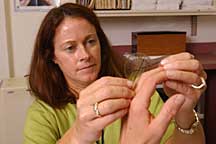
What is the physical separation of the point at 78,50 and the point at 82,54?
0.03m

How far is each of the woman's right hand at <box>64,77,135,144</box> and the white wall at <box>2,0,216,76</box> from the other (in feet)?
6.22

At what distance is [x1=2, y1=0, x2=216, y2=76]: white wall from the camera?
2510 mm

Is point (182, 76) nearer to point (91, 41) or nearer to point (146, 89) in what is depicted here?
point (146, 89)

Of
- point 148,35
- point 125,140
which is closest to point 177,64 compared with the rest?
point 125,140

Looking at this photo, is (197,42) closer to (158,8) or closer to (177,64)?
(158,8)

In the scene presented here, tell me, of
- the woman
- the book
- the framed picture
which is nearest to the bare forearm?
the woman

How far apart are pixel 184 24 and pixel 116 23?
58 centimetres

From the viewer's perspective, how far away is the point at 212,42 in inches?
118

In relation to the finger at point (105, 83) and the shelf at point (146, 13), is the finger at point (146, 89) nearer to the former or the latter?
the finger at point (105, 83)

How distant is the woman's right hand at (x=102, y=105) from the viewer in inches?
26.6

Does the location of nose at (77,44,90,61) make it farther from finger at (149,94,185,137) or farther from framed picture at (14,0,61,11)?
framed picture at (14,0,61,11)

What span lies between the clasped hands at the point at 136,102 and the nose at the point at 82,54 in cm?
55

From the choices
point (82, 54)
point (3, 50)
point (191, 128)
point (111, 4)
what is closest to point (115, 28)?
point (111, 4)

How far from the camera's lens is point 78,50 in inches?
51.6
